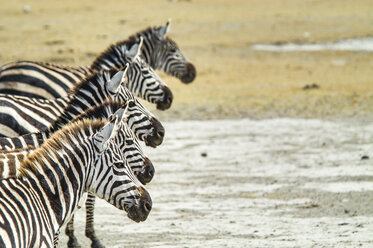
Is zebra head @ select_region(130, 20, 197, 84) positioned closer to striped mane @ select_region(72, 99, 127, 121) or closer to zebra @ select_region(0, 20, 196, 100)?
zebra @ select_region(0, 20, 196, 100)

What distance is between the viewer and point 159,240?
23.8ft

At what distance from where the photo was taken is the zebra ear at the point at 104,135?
4695 millimetres

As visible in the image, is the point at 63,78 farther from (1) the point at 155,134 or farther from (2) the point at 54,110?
(1) the point at 155,134

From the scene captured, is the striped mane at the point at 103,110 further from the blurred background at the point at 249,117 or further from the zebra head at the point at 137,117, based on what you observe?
the blurred background at the point at 249,117

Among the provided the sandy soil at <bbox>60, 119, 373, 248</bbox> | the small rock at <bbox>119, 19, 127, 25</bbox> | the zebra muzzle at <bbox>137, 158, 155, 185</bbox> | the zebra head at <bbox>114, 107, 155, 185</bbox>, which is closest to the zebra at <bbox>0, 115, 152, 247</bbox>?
the zebra head at <bbox>114, 107, 155, 185</bbox>

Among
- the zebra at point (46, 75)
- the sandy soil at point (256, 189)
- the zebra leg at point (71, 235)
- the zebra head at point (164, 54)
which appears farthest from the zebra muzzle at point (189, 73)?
the zebra leg at point (71, 235)

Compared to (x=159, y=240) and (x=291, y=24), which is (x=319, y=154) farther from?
(x=291, y=24)

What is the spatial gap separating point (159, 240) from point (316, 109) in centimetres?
707

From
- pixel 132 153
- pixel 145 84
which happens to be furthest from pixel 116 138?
pixel 145 84

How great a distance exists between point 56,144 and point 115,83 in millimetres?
2383

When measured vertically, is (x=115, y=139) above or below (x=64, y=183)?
above

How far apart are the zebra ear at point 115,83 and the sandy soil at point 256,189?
1479 millimetres

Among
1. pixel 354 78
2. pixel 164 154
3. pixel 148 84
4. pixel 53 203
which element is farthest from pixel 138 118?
pixel 354 78

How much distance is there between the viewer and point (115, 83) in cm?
699
